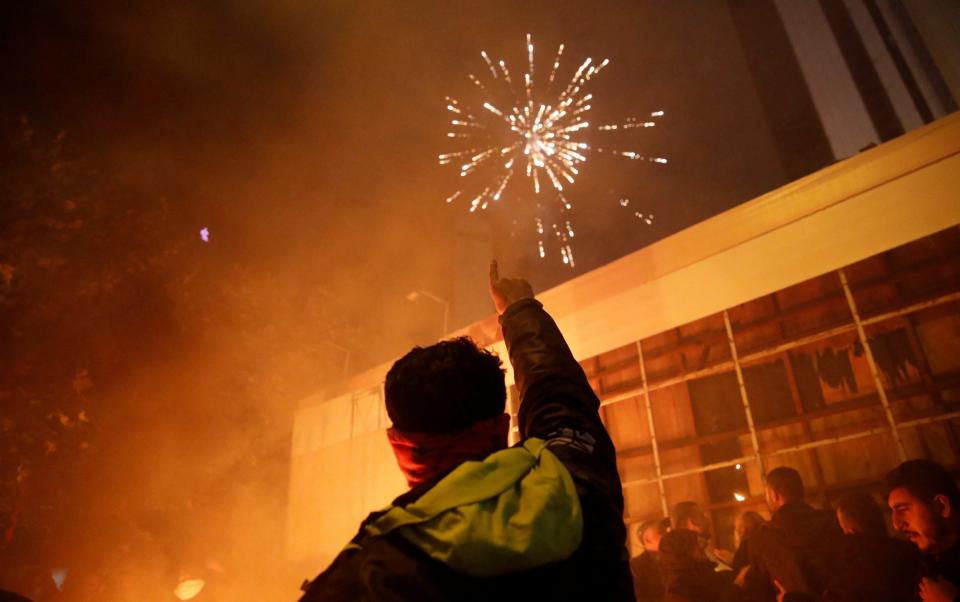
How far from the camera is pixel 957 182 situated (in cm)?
445

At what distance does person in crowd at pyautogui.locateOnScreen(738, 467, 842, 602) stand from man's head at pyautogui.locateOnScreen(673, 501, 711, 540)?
0.96 metres

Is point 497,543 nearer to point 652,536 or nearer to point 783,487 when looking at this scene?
point 783,487

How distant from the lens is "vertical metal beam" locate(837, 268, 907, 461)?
458 cm

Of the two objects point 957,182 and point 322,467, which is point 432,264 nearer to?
point 322,467

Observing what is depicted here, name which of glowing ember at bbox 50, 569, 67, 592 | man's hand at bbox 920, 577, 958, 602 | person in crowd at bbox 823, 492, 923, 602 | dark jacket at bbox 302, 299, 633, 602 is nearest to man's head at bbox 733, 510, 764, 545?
person in crowd at bbox 823, 492, 923, 602

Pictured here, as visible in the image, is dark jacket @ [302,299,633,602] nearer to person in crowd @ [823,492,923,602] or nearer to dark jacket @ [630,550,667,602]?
person in crowd @ [823,492,923,602]

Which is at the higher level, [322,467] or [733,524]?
[322,467]

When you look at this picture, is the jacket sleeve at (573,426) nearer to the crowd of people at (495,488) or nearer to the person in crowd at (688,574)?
the crowd of people at (495,488)

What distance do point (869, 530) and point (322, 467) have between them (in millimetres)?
8382

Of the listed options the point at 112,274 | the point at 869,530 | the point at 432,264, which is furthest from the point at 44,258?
the point at 869,530

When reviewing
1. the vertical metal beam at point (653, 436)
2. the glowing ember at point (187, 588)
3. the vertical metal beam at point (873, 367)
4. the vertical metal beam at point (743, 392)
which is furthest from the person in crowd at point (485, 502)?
the glowing ember at point (187, 588)

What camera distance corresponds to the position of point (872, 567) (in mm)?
3625

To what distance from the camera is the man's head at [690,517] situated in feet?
17.6

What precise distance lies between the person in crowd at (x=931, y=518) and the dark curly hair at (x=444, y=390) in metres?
3.37
